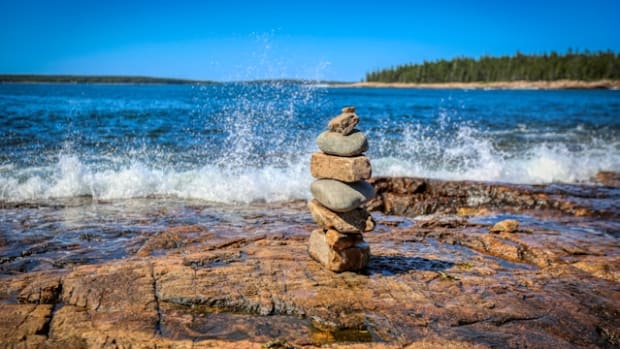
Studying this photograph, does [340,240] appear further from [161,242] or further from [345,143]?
[161,242]

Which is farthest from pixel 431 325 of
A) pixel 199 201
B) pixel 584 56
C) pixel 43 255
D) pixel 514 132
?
pixel 584 56

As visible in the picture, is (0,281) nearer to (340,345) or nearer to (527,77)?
(340,345)

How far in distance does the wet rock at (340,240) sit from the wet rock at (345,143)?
89 centimetres

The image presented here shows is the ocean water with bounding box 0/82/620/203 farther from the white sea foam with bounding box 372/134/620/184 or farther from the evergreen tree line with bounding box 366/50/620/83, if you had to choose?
A: the evergreen tree line with bounding box 366/50/620/83

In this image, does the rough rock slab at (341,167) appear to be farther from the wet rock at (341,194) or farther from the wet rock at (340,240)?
the wet rock at (340,240)

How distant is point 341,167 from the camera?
5.38m

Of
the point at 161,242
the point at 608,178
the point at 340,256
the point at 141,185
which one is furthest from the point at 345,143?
the point at 608,178

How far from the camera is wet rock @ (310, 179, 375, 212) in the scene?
5223mm

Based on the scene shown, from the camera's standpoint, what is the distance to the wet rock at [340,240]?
202 inches

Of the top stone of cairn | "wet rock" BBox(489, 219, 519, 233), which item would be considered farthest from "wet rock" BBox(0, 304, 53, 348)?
"wet rock" BBox(489, 219, 519, 233)

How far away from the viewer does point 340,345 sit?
3.58 m

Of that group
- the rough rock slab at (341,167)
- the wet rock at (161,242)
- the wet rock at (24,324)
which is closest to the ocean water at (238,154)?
the wet rock at (161,242)

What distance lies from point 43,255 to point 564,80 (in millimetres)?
139507

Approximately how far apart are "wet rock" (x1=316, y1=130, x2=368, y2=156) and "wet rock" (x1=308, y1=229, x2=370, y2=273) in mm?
969
